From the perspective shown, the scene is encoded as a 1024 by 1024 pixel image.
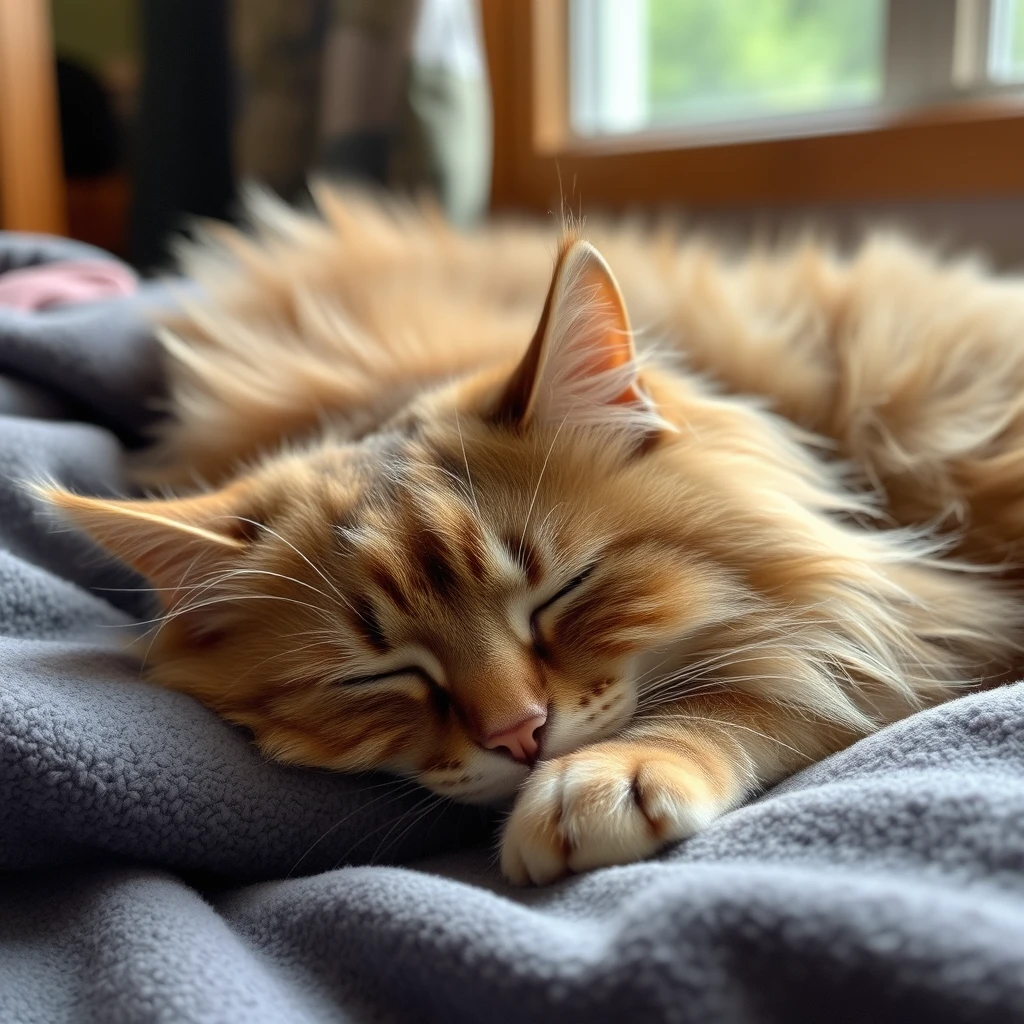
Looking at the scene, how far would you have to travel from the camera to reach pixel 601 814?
0.78 meters

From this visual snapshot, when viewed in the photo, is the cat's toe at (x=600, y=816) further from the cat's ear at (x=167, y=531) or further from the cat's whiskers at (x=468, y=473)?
the cat's ear at (x=167, y=531)

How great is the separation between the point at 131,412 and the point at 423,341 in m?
0.49

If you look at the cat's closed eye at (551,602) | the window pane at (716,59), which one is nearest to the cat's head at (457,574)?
the cat's closed eye at (551,602)

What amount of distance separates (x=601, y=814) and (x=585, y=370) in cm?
49

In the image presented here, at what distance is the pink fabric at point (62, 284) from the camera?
162cm

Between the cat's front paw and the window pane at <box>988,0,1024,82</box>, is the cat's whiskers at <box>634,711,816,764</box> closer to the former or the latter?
the cat's front paw

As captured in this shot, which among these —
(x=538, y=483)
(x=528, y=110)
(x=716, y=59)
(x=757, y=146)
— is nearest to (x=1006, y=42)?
(x=757, y=146)

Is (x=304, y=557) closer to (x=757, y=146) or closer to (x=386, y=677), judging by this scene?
(x=386, y=677)

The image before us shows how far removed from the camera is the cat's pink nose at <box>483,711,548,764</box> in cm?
88

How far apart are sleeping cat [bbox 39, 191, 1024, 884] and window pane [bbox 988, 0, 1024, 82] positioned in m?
0.74

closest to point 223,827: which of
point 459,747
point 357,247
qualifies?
point 459,747

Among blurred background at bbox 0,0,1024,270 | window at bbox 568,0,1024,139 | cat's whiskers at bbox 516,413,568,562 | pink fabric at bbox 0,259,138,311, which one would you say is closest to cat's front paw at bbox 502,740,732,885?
cat's whiskers at bbox 516,413,568,562

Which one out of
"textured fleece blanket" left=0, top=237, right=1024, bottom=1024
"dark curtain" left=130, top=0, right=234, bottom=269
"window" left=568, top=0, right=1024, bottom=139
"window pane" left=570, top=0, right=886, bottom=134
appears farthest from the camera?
"dark curtain" left=130, top=0, right=234, bottom=269

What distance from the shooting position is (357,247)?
1.70 metres
